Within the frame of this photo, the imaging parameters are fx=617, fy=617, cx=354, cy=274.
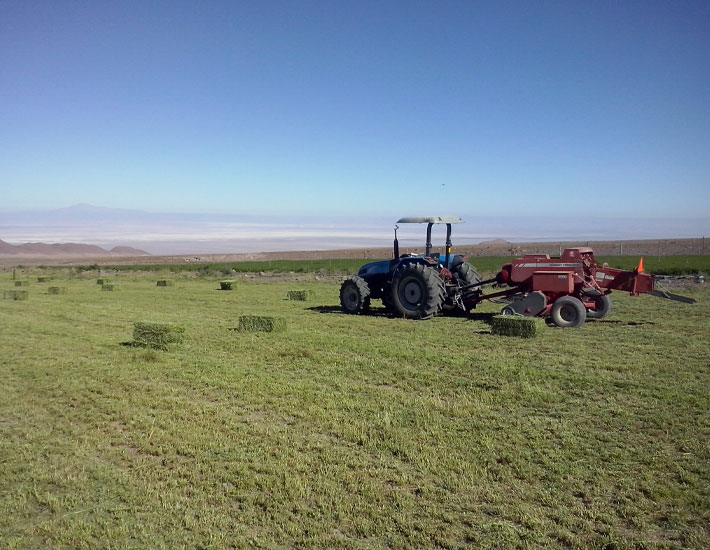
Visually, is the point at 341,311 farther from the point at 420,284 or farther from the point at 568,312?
the point at 568,312

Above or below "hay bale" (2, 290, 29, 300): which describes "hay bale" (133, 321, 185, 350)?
above

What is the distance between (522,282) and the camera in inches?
498

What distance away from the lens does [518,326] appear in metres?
10.8

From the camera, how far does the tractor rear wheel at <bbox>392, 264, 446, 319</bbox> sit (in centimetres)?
1309

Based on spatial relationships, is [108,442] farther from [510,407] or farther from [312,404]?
[510,407]

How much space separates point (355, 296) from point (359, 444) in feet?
32.3

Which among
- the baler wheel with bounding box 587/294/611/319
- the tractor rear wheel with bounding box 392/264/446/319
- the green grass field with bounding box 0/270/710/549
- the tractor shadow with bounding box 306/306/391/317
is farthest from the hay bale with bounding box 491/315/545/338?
the tractor shadow with bounding box 306/306/391/317

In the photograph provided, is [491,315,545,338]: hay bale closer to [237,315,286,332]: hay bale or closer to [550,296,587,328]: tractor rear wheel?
[550,296,587,328]: tractor rear wheel

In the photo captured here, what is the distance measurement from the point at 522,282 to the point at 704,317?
13.4 feet

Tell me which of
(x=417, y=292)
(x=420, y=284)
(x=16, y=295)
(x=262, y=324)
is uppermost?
(x=420, y=284)

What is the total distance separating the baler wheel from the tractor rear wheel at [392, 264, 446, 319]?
121 inches

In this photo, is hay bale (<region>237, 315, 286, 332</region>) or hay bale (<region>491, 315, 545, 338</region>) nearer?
hay bale (<region>491, 315, 545, 338</region>)

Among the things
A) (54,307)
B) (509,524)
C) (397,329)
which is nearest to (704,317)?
(397,329)

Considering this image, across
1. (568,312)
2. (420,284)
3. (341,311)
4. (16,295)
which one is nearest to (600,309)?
(568,312)
